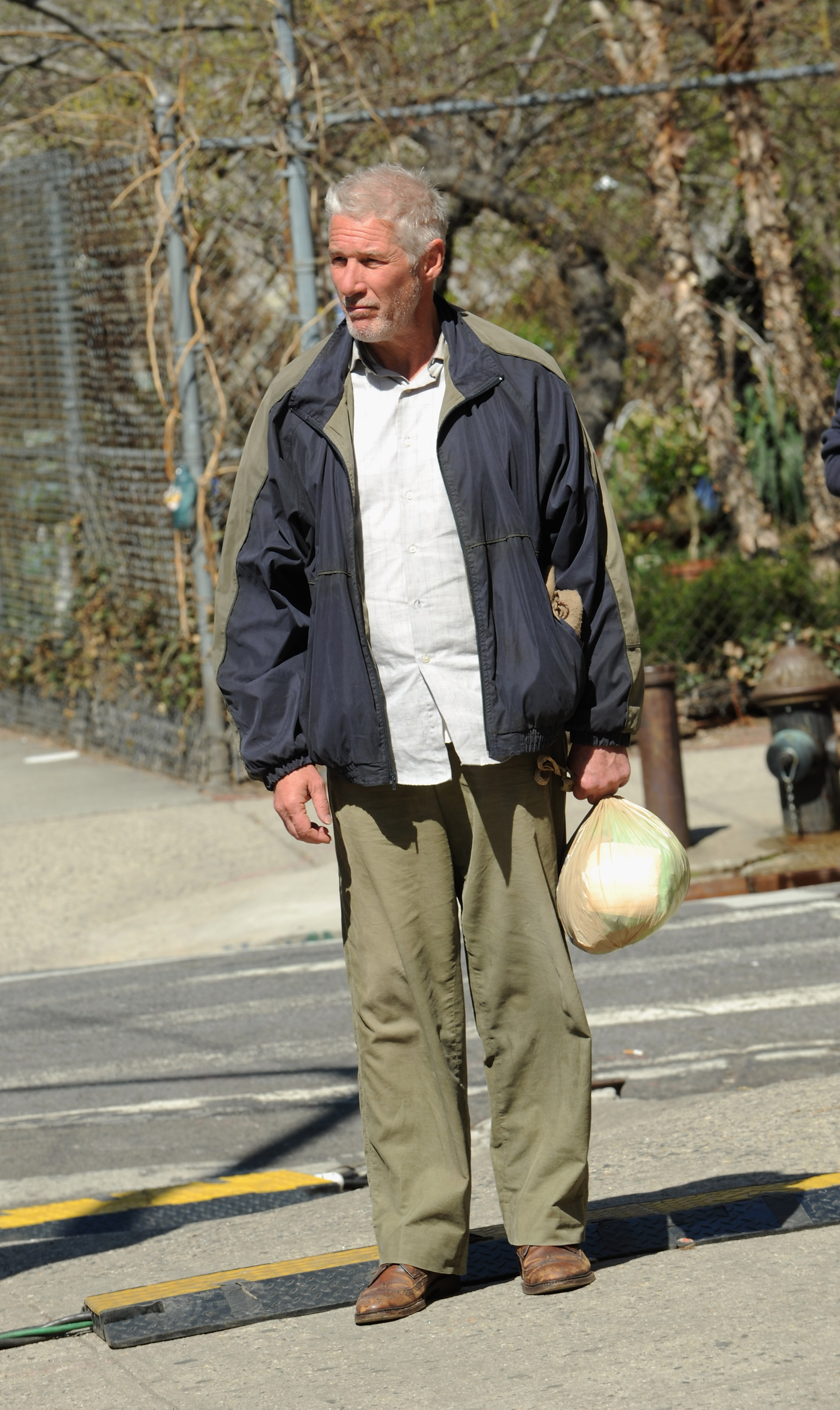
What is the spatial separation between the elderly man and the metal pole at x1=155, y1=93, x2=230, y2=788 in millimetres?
6850

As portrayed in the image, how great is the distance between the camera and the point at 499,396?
326 cm

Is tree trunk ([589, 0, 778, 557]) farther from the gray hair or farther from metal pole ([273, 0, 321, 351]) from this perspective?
the gray hair

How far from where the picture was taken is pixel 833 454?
18.2 feet

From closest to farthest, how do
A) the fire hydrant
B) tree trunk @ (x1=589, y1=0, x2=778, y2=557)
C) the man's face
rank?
the man's face → the fire hydrant → tree trunk @ (x1=589, y1=0, x2=778, y2=557)

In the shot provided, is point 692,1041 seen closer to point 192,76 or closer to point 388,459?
point 388,459

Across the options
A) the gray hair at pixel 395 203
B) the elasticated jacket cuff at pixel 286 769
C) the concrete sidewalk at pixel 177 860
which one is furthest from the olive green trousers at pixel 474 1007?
the concrete sidewalk at pixel 177 860

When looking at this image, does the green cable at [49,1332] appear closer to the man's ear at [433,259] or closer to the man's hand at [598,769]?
the man's hand at [598,769]

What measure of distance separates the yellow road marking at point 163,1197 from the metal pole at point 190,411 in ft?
17.8

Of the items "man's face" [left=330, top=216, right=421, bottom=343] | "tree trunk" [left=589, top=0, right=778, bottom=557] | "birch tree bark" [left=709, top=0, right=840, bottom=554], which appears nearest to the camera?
"man's face" [left=330, top=216, right=421, bottom=343]

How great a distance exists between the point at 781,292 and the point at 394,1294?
34.8ft

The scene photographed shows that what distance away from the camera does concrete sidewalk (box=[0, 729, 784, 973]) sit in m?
7.93

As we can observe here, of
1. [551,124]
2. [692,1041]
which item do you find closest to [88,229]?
[551,124]

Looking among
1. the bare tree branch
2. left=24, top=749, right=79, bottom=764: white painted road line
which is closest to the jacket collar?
the bare tree branch

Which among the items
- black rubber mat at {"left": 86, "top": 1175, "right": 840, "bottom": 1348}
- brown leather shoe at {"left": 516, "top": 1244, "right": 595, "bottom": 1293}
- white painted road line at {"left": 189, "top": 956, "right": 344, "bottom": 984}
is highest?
brown leather shoe at {"left": 516, "top": 1244, "right": 595, "bottom": 1293}
